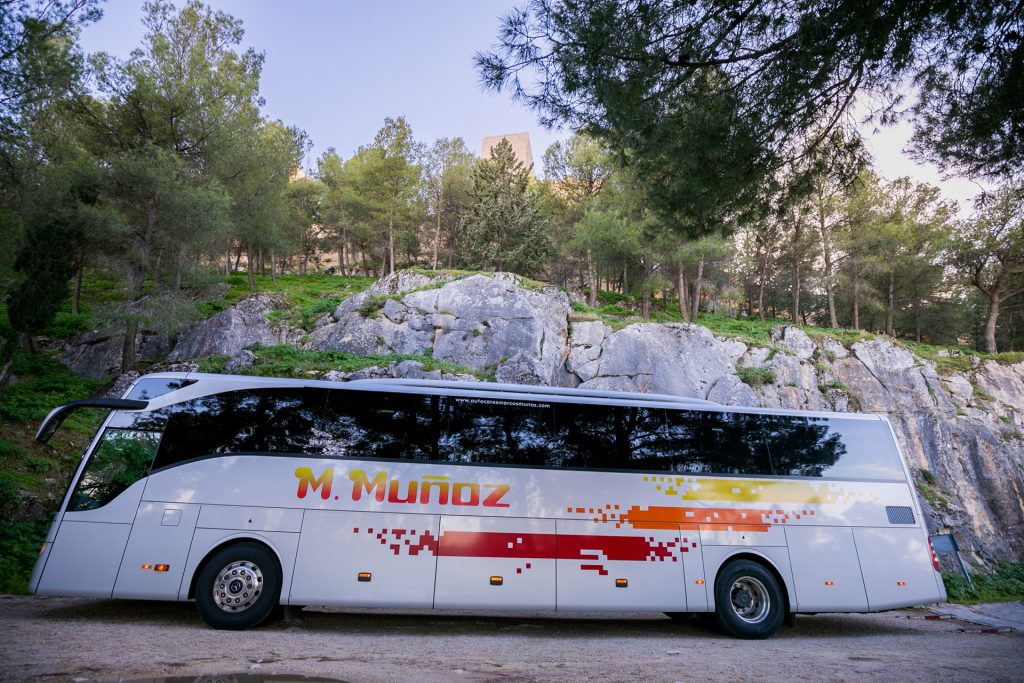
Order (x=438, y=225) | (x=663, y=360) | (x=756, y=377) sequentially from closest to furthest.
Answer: (x=756, y=377), (x=663, y=360), (x=438, y=225)

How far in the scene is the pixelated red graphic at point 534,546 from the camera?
7156 mm

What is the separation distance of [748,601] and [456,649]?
4.51 m

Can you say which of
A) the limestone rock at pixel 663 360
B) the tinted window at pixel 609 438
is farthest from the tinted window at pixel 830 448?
the limestone rock at pixel 663 360

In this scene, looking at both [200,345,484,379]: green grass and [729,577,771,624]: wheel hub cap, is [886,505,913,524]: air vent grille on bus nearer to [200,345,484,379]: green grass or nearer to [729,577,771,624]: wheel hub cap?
[729,577,771,624]: wheel hub cap

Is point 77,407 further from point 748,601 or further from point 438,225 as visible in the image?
point 438,225

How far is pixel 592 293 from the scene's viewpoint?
128 feet

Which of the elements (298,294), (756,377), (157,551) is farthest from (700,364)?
(298,294)

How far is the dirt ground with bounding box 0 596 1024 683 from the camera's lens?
4625 millimetres

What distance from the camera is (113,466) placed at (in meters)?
6.98

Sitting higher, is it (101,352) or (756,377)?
(756,377)

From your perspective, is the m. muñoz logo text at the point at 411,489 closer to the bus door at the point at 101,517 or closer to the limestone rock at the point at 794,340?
the bus door at the point at 101,517

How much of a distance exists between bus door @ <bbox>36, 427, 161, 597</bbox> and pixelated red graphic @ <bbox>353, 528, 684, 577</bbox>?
2929mm

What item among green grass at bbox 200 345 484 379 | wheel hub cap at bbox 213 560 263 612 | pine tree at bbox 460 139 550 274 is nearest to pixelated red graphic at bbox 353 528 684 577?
wheel hub cap at bbox 213 560 263 612

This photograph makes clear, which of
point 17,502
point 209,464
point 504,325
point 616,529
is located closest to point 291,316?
point 504,325
